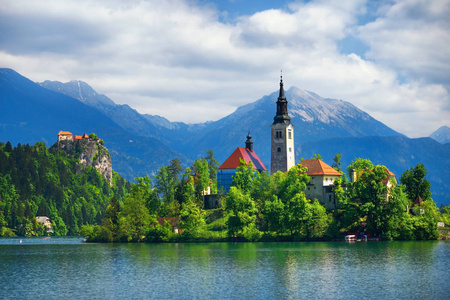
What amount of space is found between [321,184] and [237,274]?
69.1 m

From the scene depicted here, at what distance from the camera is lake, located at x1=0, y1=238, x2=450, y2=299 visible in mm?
57656

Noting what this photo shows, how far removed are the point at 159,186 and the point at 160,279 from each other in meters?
88.6

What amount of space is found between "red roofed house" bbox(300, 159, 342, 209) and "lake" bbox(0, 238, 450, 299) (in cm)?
3178

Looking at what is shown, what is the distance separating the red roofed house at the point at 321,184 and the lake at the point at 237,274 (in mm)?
31777

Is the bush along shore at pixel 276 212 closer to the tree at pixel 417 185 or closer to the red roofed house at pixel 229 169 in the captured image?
the tree at pixel 417 185

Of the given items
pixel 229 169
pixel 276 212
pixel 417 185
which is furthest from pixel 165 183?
pixel 417 185

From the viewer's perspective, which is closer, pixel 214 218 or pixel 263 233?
pixel 263 233

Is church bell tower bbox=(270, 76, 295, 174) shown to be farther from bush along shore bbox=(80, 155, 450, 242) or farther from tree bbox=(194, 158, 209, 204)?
tree bbox=(194, 158, 209, 204)

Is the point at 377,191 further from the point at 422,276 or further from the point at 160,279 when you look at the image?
the point at 160,279

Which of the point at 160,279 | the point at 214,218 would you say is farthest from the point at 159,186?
the point at 160,279

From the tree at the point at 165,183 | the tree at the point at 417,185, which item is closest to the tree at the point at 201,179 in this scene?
the tree at the point at 165,183

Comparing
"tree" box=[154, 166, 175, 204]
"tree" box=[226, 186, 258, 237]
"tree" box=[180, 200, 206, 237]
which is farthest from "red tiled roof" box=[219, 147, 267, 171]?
"tree" box=[226, 186, 258, 237]

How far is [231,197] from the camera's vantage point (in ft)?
434

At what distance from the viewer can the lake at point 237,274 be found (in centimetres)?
5766
